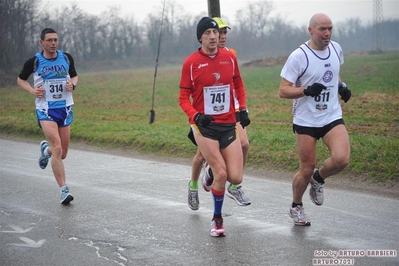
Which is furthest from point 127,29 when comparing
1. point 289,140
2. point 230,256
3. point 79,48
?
point 230,256

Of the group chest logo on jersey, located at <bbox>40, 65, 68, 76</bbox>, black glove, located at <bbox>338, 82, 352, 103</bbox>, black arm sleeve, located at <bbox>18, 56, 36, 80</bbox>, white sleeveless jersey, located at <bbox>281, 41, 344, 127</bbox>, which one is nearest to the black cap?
white sleeveless jersey, located at <bbox>281, 41, 344, 127</bbox>

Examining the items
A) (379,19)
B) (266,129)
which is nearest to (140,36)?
(379,19)

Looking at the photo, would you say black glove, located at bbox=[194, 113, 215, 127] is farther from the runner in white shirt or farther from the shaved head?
the shaved head

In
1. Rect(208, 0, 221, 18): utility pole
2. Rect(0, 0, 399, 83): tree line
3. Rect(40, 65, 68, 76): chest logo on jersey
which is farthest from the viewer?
Rect(0, 0, 399, 83): tree line

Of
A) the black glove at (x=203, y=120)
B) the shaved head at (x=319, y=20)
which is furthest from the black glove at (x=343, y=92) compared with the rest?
the black glove at (x=203, y=120)

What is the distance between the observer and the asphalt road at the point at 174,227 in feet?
20.2

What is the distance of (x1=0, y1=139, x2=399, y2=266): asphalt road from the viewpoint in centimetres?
616

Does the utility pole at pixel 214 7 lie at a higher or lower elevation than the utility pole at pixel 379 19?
higher

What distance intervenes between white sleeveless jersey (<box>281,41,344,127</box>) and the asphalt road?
1158 mm

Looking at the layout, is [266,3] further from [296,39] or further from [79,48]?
[79,48]

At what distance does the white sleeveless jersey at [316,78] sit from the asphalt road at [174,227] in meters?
1.16

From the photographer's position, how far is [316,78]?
7090 millimetres

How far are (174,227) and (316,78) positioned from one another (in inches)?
87.1

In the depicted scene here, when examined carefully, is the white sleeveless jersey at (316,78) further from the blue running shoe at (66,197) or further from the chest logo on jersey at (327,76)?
the blue running shoe at (66,197)
